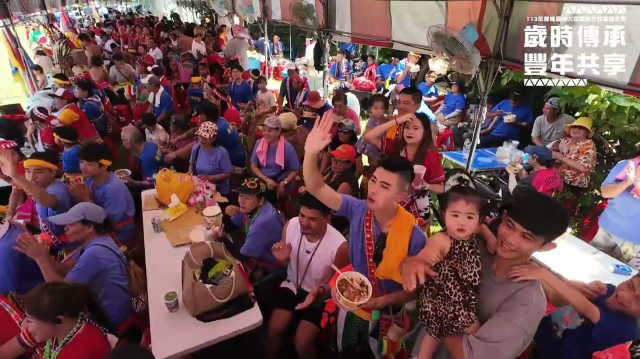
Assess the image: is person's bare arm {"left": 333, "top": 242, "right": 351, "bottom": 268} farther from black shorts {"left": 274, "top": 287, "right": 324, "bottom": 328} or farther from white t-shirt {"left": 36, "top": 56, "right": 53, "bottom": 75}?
white t-shirt {"left": 36, "top": 56, "right": 53, "bottom": 75}

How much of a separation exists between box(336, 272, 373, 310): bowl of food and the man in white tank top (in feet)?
2.03

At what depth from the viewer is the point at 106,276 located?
9.07 feet

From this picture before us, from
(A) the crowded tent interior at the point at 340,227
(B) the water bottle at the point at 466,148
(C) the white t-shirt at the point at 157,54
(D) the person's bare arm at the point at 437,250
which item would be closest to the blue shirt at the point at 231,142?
(A) the crowded tent interior at the point at 340,227

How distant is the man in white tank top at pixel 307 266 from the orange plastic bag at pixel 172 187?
59.3 inches

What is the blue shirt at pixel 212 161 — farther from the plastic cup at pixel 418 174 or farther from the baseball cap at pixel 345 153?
the plastic cup at pixel 418 174

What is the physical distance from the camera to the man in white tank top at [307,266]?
2.86 metres

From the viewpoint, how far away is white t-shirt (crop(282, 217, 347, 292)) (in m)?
2.90

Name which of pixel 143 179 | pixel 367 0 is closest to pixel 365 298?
pixel 143 179

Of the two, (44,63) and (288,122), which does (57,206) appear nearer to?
(288,122)

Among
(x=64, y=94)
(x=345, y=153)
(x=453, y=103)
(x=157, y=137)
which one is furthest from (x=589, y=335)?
(x=64, y=94)

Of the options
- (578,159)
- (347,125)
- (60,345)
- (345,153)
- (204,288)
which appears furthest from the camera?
(347,125)

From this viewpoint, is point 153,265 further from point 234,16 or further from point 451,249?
point 234,16

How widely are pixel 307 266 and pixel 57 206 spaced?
2.39 m

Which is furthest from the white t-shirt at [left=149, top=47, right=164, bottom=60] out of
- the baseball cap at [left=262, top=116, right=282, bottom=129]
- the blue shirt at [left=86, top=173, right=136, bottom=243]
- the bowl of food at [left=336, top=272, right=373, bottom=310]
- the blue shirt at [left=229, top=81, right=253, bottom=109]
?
the bowl of food at [left=336, top=272, right=373, bottom=310]
